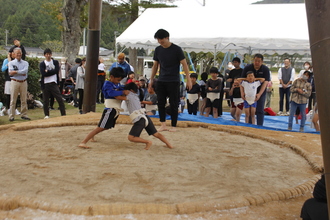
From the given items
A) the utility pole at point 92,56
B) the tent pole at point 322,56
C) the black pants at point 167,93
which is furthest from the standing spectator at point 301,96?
the tent pole at point 322,56

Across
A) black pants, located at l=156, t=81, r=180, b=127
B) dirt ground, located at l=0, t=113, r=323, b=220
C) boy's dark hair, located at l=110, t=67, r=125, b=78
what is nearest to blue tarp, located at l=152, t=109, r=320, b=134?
dirt ground, located at l=0, t=113, r=323, b=220

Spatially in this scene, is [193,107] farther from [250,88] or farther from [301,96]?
[301,96]

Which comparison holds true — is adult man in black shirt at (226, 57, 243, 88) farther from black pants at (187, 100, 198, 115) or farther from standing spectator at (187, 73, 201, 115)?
black pants at (187, 100, 198, 115)

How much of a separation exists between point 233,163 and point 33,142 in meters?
1.97

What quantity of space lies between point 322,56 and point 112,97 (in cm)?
243

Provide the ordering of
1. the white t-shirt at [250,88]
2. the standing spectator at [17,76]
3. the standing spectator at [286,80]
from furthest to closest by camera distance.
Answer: the standing spectator at [286,80] < the standing spectator at [17,76] < the white t-shirt at [250,88]

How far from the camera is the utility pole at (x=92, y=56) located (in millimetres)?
5891

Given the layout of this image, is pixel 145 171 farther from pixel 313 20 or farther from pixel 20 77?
pixel 20 77

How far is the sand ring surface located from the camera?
7.00 feet

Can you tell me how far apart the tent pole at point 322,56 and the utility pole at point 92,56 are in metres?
4.95

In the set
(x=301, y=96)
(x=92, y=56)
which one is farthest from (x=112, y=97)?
(x=301, y=96)

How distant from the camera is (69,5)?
413 inches

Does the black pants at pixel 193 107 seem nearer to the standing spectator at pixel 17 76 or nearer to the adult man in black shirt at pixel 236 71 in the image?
the adult man in black shirt at pixel 236 71

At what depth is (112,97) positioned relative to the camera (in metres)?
3.49
